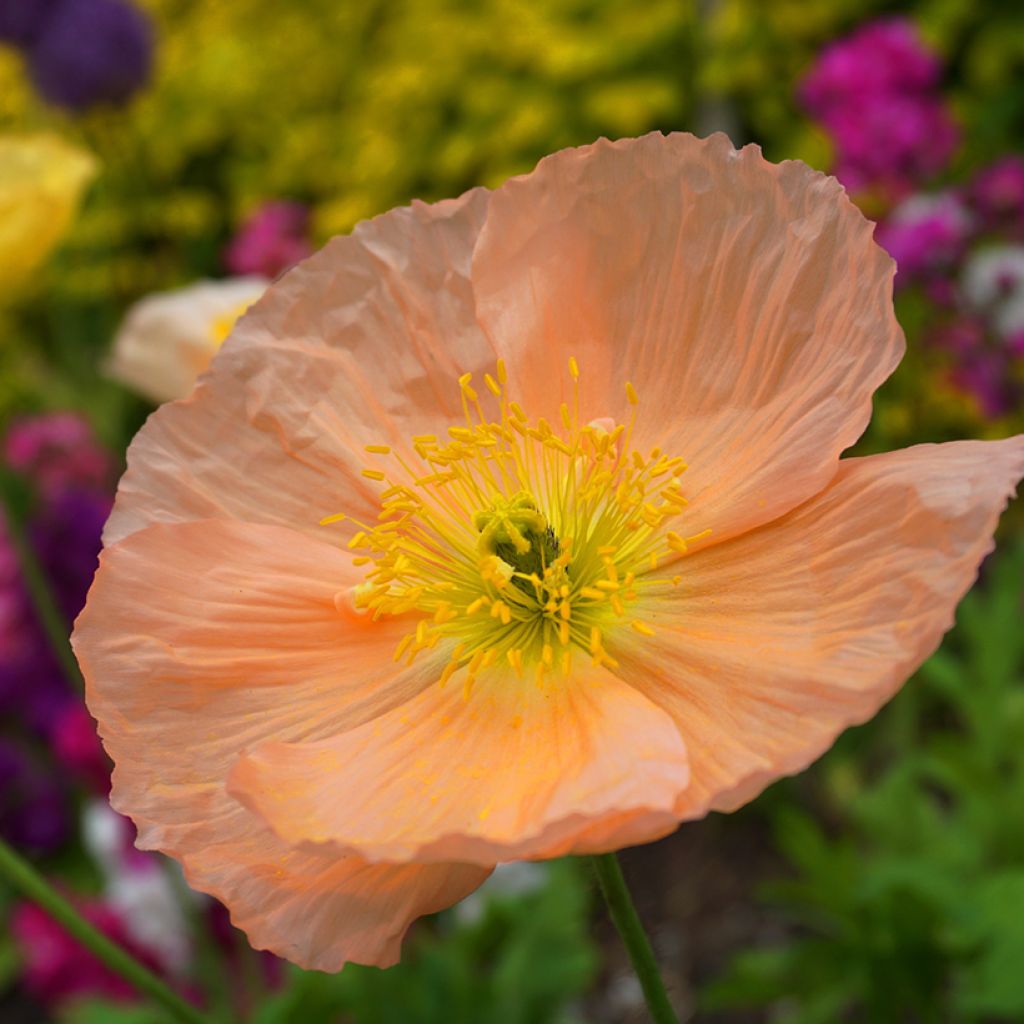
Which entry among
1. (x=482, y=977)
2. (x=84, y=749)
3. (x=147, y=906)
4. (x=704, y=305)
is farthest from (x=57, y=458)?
(x=704, y=305)

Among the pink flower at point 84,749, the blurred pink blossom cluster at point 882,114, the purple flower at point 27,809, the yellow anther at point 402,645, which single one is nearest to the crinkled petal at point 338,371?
the yellow anther at point 402,645

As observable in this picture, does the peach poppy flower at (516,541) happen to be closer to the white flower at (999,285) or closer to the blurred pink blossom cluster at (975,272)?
the blurred pink blossom cluster at (975,272)

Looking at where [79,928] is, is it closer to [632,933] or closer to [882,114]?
[632,933]

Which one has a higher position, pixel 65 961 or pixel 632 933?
pixel 632 933

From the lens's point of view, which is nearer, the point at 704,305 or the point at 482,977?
the point at 704,305

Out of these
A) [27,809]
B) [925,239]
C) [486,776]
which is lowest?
[27,809]

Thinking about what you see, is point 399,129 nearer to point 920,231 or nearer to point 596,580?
point 920,231
